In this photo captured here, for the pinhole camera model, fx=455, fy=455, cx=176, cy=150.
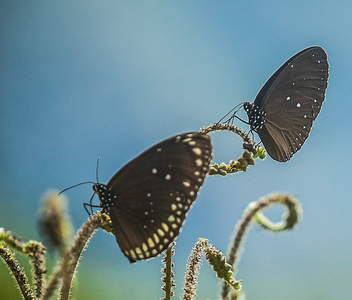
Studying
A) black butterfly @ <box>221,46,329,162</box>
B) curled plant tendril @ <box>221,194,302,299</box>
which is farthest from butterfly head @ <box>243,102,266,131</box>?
curled plant tendril @ <box>221,194,302,299</box>

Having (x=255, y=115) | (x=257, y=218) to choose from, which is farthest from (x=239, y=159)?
(x=255, y=115)

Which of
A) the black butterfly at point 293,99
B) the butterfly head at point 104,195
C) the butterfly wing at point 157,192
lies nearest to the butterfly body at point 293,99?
the black butterfly at point 293,99

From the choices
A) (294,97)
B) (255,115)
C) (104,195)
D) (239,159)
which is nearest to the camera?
(239,159)

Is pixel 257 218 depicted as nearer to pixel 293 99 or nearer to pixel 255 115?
pixel 255 115

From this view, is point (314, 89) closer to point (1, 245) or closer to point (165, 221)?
point (165, 221)

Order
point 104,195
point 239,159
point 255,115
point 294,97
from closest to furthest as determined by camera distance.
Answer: point 239,159 < point 104,195 < point 255,115 < point 294,97

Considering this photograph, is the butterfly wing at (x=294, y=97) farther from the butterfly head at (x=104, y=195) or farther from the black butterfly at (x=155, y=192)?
the butterfly head at (x=104, y=195)
